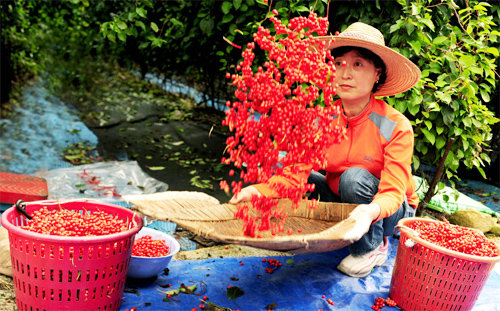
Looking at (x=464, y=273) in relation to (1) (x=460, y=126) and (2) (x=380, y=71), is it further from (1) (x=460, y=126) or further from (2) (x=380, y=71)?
(1) (x=460, y=126)

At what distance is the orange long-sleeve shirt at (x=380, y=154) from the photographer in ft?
7.51

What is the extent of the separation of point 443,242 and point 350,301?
0.59 m

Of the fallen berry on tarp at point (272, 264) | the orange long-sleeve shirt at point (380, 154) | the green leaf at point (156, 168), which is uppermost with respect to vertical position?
the orange long-sleeve shirt at point (380, 154)

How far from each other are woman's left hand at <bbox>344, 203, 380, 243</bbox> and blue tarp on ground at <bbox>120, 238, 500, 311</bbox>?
20.4 inches

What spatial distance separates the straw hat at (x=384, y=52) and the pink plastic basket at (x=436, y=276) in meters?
0.87

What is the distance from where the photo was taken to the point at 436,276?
7.20 feet

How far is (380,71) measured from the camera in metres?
2.54

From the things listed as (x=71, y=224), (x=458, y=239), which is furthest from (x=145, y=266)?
(x=458, y=239)

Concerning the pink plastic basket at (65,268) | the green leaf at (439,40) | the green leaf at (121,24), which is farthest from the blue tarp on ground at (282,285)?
the green leaf at (121,24)

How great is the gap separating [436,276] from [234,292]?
1.05 m

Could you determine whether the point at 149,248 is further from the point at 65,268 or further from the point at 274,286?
the point at 274,286

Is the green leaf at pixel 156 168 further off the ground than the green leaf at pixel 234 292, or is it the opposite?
the green leaf at pixel 234 292

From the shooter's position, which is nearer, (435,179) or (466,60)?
(466,60)

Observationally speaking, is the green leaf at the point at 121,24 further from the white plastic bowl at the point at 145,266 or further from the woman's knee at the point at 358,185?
the woman's knee at the point at 358,185
